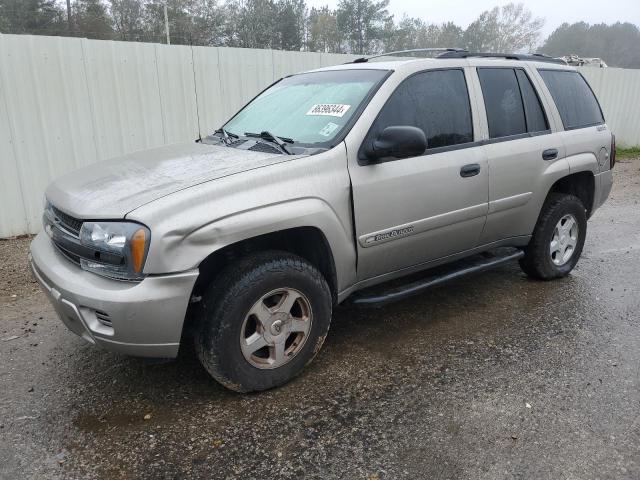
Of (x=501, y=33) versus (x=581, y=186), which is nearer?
(x=581, y=186)

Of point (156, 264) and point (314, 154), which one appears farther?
point (314, 154)

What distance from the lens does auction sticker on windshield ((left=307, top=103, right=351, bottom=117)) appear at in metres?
3.27

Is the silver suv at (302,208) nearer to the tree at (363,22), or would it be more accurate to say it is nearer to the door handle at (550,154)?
the door handle at (550,154)

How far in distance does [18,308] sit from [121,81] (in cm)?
334

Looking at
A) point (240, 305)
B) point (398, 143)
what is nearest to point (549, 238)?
point (398, 143)

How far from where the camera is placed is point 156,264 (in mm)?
2416

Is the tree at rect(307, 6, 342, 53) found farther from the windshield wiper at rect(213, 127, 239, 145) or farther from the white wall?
the windshield wiper at rect(213, 127, 239, 145)

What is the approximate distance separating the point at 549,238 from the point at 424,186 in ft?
5.60

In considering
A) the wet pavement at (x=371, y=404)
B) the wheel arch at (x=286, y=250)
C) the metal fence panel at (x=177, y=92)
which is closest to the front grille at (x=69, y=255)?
the wheel arch at (x=286, y=250)

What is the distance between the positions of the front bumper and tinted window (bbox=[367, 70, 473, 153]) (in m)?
1.59

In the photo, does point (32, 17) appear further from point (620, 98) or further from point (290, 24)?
point (620, 98)

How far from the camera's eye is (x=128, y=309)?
2.41 meters

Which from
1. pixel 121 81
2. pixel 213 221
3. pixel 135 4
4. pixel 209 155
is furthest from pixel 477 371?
pixel 135 4

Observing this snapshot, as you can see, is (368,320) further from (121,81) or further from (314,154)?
(121,81)
